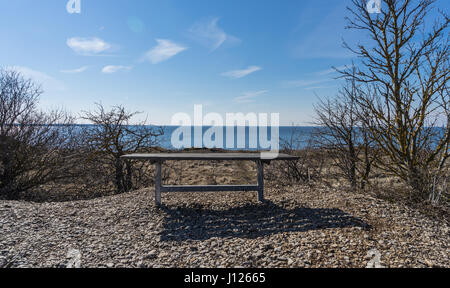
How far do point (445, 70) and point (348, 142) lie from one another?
231 centimetres

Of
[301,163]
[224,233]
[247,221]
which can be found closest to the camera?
[224,233]

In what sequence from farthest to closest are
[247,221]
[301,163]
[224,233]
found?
[301,163], [247,221], [224,233]

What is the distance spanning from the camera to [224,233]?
358 cm

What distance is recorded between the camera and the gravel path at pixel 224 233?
2.78 meters

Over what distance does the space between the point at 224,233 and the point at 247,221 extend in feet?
1.88

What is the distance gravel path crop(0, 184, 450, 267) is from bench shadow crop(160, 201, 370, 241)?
14mm

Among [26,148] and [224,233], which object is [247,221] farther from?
[26,148]

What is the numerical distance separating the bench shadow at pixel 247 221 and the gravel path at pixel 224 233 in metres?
0.01

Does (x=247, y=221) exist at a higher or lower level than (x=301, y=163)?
lower

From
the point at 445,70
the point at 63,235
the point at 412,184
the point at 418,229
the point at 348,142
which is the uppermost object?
the point at 445,70

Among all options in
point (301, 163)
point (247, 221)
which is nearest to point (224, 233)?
point (247, 221)
